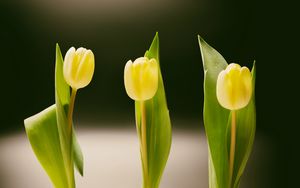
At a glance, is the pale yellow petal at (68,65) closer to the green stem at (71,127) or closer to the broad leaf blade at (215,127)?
the green stem at (71,127)

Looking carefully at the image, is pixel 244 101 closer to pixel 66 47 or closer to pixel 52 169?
pixel 52 169

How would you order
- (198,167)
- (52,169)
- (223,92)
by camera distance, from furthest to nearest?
(198,167), (52,169), (223,92)

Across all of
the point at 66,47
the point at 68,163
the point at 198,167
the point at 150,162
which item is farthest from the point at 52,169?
the point at 66,47

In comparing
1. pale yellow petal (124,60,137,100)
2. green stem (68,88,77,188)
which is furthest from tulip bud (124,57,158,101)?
green stem (68,88,77,188)

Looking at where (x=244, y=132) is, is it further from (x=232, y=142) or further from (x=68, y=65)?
(x=68, y=65)

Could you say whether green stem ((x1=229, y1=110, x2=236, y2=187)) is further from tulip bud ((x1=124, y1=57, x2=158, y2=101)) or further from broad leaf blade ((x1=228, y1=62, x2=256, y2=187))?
tulip bud ((x1=124, y1=57, x2=158, y2=101))

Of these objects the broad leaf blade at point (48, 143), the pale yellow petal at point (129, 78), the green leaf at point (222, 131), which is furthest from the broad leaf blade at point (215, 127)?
the broad leaf blade at point (48, 143)

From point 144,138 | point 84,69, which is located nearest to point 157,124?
point 144,138
